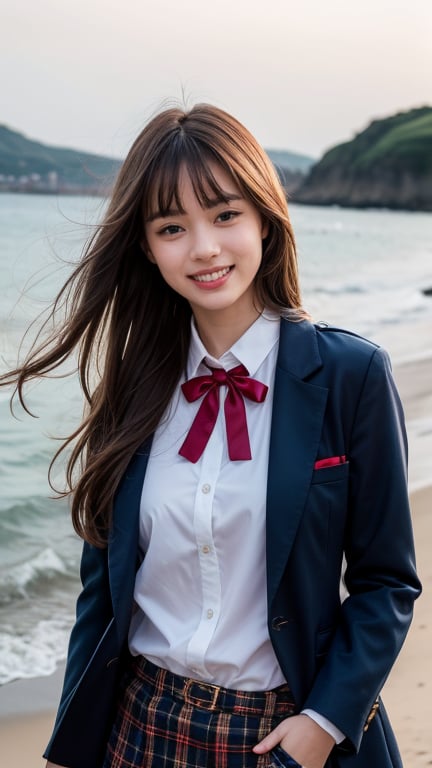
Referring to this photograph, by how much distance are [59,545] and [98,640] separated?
4204 millimetres

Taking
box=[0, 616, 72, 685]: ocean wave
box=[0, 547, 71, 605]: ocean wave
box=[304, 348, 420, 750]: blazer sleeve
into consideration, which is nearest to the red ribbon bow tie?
box=[304, 348, 420, 750]: blazer sleeve

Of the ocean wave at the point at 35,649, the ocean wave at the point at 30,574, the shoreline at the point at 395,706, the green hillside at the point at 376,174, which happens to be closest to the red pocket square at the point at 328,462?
the shoreline at the point at 395,706

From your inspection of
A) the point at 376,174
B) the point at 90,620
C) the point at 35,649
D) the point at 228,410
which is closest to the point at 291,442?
the point at 228,410

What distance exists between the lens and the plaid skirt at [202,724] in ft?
6.63

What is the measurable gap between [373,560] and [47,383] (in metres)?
8.58

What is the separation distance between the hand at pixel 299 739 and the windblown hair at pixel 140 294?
1.81 ft

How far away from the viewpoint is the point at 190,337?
95.9 inches

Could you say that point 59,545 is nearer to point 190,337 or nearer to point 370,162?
point 190,337

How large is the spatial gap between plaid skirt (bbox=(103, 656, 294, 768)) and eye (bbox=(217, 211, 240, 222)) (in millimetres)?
932

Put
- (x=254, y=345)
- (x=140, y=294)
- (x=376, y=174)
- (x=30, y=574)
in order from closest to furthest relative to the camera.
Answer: (x=254, y=345), (x=140, y=294), (x=30, y=574), (x=376, y=174)

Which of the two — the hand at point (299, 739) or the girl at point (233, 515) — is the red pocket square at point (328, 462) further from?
the hand at point (299, 739)

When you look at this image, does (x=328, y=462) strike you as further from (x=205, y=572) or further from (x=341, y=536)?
(x=205, y=572)

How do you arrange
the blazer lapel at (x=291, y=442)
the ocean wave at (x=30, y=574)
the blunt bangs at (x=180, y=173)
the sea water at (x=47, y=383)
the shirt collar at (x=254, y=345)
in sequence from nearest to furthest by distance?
the blazer lapel at (x=291, y=442)
the blunt bangs at (x=180, y=173)
the shirt collar at (x=254, y=345)
the sea water at (x=47, y=383)
the ocean wave at (x=30, y=574)

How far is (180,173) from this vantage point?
2.11 metres
